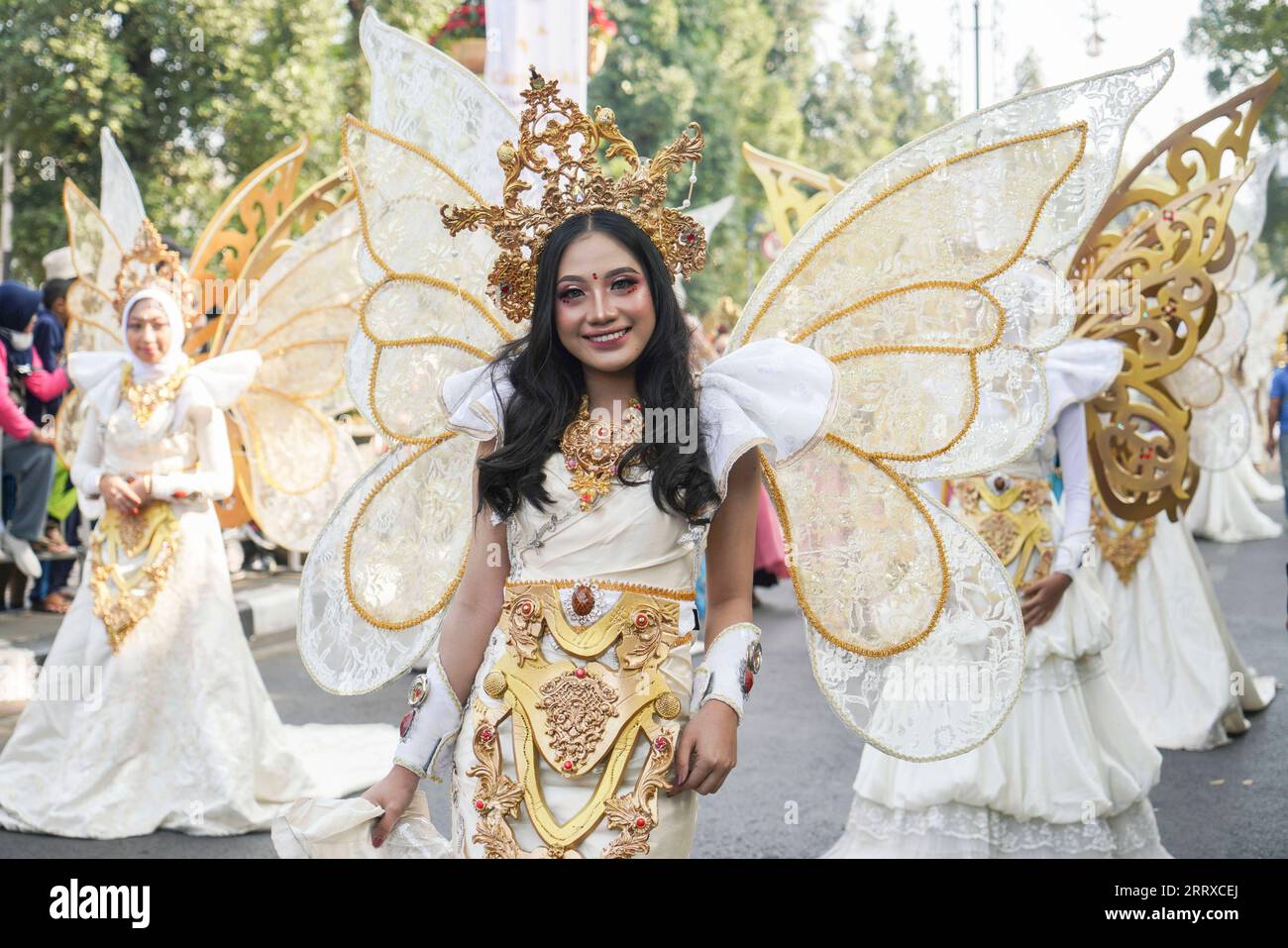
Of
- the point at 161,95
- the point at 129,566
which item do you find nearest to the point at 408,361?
the point at 129,566

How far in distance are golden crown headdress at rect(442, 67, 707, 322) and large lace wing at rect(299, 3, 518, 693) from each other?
12.3 inches

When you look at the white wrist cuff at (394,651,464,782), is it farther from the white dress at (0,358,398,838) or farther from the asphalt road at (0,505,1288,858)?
the white dress at (0,358,398,838)

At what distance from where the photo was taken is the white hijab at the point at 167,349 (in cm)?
521

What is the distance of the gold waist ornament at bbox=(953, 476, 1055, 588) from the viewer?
15.1 feet

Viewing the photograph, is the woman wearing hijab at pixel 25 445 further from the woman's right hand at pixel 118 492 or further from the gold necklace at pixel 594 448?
A: the gold necklace at pixel 594 448

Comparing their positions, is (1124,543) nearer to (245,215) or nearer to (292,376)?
(292,376)

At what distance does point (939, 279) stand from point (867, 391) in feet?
0.87

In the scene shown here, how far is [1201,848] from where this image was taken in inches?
193

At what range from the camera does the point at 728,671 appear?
2439 mm

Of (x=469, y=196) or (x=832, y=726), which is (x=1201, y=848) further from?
(x=469, y=196)

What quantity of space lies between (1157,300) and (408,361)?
305 centimetres

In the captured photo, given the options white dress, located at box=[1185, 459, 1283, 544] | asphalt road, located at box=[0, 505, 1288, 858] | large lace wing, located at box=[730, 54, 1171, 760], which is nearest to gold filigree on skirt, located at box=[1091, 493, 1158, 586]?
asphalt road, located at box=[0, 505, 1288, 858]

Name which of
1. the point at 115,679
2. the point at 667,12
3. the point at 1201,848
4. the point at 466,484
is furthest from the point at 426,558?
the point at 667,12

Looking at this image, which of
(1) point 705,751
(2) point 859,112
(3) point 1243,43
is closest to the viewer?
(1) point 705,751
